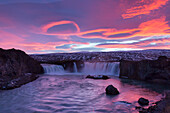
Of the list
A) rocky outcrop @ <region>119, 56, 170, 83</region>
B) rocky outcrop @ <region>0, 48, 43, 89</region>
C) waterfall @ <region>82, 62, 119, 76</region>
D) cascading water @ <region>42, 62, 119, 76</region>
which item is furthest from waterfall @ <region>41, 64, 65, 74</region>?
rocky outcrop @ <region>119, 56, 170, 83</region>

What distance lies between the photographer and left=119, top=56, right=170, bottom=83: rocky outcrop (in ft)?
65.0

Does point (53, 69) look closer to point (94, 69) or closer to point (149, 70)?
point (94, 69)

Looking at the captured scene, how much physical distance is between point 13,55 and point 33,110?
16.9m

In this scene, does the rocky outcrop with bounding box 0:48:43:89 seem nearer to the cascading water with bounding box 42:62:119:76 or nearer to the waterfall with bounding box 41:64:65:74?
the waterfall with bounding box 41:64:65:74

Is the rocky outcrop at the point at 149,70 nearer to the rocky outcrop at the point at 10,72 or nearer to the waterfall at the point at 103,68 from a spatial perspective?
the waterfall at the point at 103,68

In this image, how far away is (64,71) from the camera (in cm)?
3888

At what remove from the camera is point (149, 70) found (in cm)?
2189

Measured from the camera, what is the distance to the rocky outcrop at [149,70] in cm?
1980

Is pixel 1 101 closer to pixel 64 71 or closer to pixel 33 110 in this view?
pixel 33 110

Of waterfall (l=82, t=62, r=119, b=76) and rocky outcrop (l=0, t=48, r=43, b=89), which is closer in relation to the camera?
rocky outcrop (l=0, t=48, r=43, b=89)

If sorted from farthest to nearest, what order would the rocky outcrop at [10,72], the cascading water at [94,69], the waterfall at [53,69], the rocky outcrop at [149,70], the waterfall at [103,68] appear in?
the waterfall at [53,69] < the cascading water at [94,69] < the waterfall at [103,68] < the rocky outcrop at [149,70] < the rocky outcrop at [10,72]

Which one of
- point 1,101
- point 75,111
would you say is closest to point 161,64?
point 75,111

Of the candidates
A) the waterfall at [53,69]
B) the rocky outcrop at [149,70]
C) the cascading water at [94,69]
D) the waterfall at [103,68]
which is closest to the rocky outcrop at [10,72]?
the waterfall at [53,69]

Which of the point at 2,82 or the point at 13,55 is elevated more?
the point at 13,55
